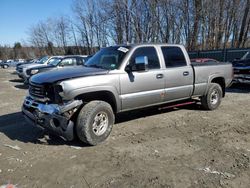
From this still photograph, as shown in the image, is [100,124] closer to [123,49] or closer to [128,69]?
[128,69]

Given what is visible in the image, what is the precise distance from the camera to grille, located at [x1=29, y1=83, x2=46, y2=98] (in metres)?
4.74

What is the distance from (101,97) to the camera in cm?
523

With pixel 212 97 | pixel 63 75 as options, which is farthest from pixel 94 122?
pixel 212 97

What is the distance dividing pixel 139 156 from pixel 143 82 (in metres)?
1.81

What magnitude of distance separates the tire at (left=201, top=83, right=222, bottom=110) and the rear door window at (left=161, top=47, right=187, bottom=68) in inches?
51.5

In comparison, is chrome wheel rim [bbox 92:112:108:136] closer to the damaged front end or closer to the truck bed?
the damaged front end

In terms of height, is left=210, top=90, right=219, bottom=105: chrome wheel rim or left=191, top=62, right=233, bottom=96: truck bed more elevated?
left=191, top=62, right=233, bottom=96: truck bed

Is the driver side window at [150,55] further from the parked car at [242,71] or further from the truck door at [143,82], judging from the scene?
the parked car at [242,71]

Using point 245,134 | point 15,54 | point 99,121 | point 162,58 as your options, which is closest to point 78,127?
point 99,121

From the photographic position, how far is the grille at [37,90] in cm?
474

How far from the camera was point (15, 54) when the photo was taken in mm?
80375

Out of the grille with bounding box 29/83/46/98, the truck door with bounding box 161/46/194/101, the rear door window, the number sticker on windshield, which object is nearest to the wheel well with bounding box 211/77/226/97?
the truck door with bounding box 161/46/194/101

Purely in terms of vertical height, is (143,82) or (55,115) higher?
(143,82)

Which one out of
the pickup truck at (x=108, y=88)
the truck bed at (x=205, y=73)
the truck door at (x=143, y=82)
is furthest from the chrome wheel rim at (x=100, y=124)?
the truck bed at (x=205, y=73)
